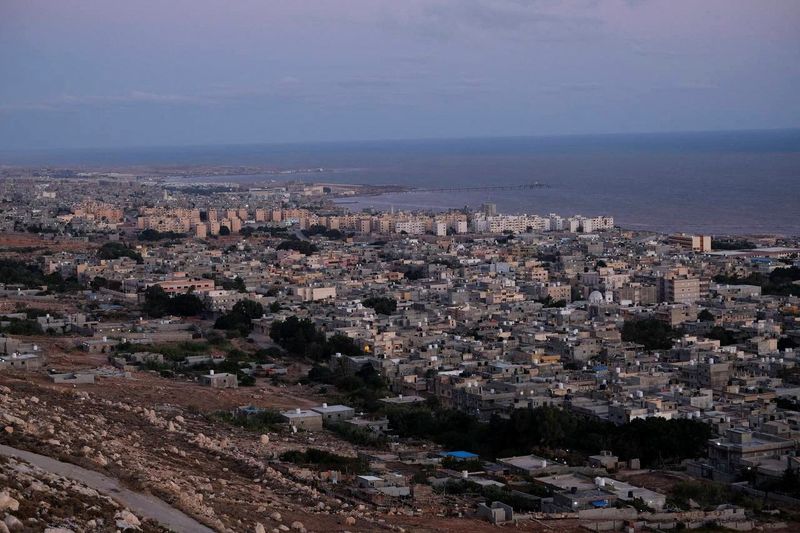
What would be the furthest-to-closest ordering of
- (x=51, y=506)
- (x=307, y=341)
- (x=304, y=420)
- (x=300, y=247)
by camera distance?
(x=300, y=247) → (x=307, y=341) → (x=304, y=420) → (x=51, y=506)

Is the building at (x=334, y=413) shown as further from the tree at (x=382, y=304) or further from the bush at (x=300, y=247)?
the bush at (x=300, y=247)

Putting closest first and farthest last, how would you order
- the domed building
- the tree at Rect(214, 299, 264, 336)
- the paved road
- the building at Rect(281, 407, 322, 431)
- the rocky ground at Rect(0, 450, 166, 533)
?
the rocky ground at Rect(0, 450, 166, 533)
the paved road
the building at Rect(281, 407, 322, 431)
the tree at Rect(214, 299, 264, 336)
the domed building

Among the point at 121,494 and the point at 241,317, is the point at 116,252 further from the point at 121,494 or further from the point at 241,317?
the point at 121,494

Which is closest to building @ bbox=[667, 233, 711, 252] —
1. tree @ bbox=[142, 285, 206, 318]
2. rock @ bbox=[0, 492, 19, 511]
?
tree @ bbox=[142, 285, 206, 318]

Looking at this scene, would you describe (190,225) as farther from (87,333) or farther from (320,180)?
(320,180)

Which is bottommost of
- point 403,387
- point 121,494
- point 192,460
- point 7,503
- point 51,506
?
point 403,387

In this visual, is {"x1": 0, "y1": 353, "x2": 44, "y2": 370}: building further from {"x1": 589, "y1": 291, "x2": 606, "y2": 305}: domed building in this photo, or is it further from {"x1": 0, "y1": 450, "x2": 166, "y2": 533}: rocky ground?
{"x1": 589, "y1": 291, "x2": 606, "y2": 305}: domed building

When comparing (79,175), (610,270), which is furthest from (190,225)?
(79,175)

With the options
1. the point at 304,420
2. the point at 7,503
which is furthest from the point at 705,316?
the point at 7,503
